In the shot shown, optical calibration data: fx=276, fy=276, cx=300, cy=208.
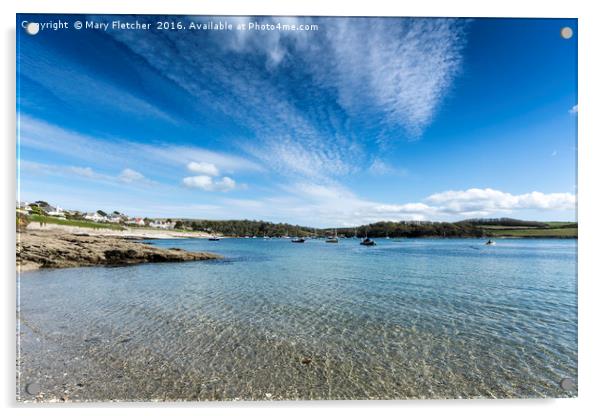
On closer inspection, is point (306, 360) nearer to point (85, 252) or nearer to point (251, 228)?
point (85, 252)

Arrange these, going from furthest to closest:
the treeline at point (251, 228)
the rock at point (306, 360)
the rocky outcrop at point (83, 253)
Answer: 1. the treeline at point (251, 228)
2. the rocky outcrop at point (83, 253)
3. the rock at point (306, 360)

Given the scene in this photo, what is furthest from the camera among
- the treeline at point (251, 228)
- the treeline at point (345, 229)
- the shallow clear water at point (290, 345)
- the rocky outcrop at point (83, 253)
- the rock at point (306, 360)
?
the treeline at point (251, 228)

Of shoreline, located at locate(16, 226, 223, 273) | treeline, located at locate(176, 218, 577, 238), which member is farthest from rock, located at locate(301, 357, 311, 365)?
treeline, located at locate(176, 218, 577, 238)

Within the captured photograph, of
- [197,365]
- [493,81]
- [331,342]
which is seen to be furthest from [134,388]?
[493,81]

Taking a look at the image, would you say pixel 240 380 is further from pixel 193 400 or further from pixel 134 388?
pixel 134 388

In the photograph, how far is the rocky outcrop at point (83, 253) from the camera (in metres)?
10.8

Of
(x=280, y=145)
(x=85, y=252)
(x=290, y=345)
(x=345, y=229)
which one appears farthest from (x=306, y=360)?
(x=345, y=229)

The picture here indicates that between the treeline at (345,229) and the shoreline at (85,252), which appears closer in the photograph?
the shoreline at (85,252)
